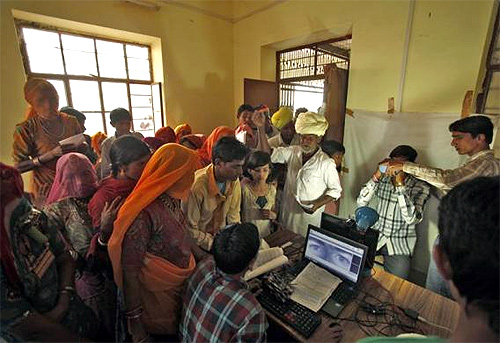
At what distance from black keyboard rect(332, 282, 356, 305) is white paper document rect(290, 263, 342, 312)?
0.02m

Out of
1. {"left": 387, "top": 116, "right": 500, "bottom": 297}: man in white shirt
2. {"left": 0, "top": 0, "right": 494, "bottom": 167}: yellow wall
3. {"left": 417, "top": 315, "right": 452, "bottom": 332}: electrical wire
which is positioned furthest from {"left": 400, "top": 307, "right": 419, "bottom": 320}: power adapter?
{"left": 0, "top": 0, "right": 494, "bottom": 167}: yellow wall

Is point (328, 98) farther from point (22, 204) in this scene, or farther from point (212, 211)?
point (22, 204)

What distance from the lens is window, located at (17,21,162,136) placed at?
3.11 m

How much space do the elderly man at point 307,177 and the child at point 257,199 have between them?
1.62 feet

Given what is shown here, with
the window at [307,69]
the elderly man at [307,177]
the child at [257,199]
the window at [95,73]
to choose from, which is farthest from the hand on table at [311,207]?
the window at [95,73]

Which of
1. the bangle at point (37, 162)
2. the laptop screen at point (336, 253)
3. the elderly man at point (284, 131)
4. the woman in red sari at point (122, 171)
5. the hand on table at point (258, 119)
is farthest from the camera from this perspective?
the elderly man at point (284, 131)

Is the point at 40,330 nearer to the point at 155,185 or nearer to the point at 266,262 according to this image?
the point at 155,185

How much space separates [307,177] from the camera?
2.29 meters

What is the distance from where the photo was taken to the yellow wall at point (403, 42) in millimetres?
2121

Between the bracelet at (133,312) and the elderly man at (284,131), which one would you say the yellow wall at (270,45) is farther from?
the bracelet at (133,312)

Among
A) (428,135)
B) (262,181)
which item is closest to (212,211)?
(262,181)

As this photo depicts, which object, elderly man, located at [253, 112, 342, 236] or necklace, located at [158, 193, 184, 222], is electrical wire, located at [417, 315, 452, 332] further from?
necklace, located at [158, 193, 184, 222]

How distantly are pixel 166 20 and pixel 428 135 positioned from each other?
154 inches

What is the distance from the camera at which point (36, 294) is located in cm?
86
